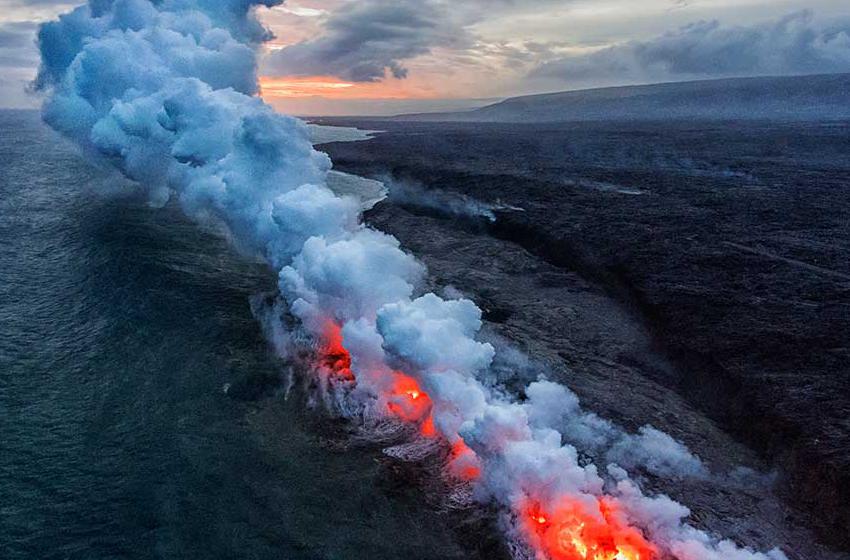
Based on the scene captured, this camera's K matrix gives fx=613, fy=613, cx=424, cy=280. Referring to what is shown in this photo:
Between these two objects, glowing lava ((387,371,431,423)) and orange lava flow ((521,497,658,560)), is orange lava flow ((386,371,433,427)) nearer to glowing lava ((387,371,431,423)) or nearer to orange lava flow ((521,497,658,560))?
glowing lava ((387,371,431,423))

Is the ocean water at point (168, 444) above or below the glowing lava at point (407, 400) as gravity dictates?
below

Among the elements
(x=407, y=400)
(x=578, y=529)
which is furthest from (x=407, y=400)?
(x=578, y=529)

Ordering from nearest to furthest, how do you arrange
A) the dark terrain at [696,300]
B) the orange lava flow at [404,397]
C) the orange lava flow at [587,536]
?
1. the orange lava flow at [587,536]
2. the orange lava flow at [404,397]
3. the dark terrain at [696,300]

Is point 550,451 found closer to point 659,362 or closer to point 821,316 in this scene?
point 659,362

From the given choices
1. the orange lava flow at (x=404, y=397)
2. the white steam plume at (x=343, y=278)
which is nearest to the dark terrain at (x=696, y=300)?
the white steam plume at (x=343, y=278)

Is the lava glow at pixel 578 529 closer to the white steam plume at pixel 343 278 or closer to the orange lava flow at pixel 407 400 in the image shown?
the white steam plume at pixel 343 278

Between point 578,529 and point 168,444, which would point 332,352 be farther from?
point 578,529

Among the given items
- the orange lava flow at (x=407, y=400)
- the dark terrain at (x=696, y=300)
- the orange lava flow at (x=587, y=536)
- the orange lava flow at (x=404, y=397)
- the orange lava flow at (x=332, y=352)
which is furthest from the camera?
the orange lava flow at (x=332, y=352)

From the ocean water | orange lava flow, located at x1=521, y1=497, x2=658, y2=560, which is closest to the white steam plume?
orange lava flow, located at x1=521, y1=497, x2=658, y2=560
